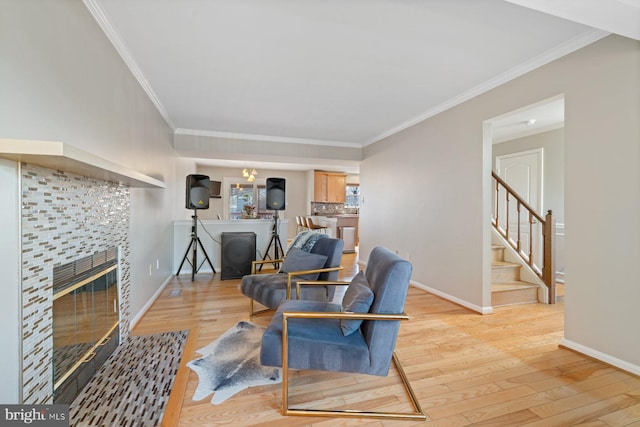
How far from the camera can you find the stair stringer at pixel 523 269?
3.54 metres

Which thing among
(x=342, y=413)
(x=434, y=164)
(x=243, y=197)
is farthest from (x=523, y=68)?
(x=243, y=197)

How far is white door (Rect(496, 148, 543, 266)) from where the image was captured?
14.9ft

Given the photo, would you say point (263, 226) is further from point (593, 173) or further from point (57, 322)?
point (593, 173)

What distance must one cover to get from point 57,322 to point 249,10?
220 centimetres

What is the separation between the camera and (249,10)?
74.5 inches

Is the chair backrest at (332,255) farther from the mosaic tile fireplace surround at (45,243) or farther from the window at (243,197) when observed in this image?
the window at (243,197)

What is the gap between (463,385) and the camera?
184cm

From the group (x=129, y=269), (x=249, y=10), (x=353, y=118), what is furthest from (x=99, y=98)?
(x=353, y=118)

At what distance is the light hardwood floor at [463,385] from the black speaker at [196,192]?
194 centimetres

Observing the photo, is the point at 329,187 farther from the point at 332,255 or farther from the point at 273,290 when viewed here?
the point at 273,290

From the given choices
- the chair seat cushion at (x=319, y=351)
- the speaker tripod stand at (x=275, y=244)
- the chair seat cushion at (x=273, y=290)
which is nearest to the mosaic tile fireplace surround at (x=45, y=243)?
the chair seat cushion at (x=319, y=351)

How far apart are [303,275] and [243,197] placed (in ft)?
21.8

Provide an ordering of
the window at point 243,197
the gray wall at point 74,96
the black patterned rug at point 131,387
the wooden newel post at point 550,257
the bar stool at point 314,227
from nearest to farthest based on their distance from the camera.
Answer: the gray wall at point 74,96, the black patterned rug at point 131,387, the wooden newel post at point 550,257, the bar stool at point 314,227, the window at point 243,197

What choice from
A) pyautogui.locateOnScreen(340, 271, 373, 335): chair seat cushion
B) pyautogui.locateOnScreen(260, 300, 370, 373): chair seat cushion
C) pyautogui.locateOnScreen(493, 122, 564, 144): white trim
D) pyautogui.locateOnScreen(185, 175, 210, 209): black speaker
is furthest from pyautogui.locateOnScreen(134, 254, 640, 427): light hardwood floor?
pyautogui.locateOnScreen(493, 122, 564, 144): white trim
